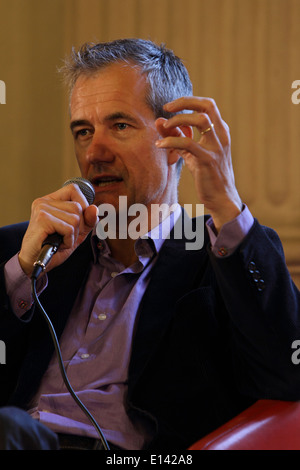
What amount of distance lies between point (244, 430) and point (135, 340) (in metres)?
0.37

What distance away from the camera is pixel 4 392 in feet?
5.12

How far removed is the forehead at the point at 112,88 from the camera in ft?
5.42

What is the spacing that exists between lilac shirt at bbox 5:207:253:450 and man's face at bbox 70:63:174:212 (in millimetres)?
154

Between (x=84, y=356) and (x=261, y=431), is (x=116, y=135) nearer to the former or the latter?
(x=84, y=356)

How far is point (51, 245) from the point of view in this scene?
1281 millimetres

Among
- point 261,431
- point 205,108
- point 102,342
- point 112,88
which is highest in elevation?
point 112,88

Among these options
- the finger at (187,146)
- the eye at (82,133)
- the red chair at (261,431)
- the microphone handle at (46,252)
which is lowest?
the red chair at (261,431)

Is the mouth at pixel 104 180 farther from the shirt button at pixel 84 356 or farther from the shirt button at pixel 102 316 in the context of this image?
the shirt button at pixel 84 356

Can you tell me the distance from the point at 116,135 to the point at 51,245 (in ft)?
1.63

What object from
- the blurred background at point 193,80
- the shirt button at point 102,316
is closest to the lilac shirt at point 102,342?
the shirt button at point 102,316

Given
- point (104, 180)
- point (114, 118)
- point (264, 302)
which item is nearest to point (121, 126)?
point (114, 118)

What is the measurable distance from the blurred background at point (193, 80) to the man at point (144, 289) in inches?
29.8
